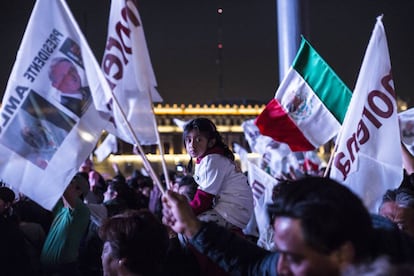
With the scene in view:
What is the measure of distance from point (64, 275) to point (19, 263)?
646mm

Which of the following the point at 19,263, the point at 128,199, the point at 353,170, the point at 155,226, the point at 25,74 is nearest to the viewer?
the point at 155,226

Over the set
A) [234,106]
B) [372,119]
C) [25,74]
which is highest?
[25,74]

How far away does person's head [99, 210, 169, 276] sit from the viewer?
2.67 metres

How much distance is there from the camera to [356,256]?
1.79 meters

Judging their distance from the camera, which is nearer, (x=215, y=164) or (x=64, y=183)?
(x=64, y=183)

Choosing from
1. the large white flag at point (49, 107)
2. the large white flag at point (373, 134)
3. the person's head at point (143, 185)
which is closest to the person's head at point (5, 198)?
the large white flag at point (49, 107)

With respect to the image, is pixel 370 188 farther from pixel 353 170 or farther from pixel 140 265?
pixel 140 265

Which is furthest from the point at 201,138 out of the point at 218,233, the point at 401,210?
the point at 218,233

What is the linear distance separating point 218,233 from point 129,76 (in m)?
1.29

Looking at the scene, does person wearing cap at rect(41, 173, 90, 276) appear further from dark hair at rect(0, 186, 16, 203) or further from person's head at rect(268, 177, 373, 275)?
person's head at rect(268, 177, 373, 275)

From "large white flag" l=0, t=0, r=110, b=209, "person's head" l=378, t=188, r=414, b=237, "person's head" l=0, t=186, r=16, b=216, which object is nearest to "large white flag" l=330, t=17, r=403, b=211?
"person's head" l=378, t=188, r=414, b=237

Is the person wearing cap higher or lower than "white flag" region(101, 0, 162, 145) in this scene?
lower

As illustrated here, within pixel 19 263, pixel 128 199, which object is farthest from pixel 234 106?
pixel 19 263

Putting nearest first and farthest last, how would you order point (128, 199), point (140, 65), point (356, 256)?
point (356, 256)
point (140, 65)
point (128, 199)
